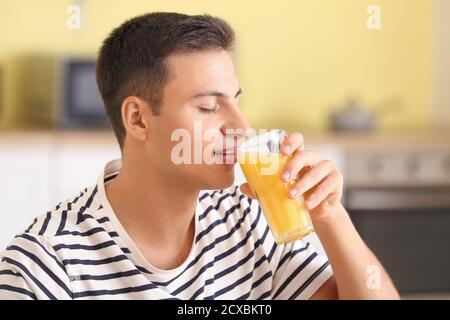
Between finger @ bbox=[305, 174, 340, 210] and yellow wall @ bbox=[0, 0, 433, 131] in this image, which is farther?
yellow wall @ bbox=[0, 0, 433, 131]

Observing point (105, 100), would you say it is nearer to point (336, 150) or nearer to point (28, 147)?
point (28, 147)

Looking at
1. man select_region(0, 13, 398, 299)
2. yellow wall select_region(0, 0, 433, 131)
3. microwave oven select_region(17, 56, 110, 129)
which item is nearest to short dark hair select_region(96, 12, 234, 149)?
man select_region(0, 13, 398, 299)

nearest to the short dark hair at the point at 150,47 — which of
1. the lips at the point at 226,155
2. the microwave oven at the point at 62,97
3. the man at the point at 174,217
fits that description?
the man at the point at 174,217

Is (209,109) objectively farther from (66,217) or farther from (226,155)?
(66,217)

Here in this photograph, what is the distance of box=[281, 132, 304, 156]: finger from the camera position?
0.91 m

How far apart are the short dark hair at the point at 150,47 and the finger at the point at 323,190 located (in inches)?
7.8

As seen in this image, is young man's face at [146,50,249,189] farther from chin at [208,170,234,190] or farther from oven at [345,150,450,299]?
oven at [345,150,450,299]

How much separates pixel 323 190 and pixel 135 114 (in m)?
0.25

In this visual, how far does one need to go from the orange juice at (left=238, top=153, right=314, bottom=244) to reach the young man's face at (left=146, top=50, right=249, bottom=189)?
3cm

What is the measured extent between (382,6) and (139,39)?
1.35ft

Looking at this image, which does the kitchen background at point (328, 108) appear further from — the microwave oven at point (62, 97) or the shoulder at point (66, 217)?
the shoulder at point (66, 217)

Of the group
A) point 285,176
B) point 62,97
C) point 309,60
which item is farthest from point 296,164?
point 309,60

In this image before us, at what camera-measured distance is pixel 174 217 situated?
3.39 ft
